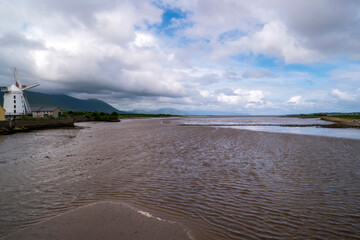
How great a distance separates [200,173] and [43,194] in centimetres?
720

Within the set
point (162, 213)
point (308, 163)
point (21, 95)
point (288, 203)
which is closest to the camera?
point (162, 213)

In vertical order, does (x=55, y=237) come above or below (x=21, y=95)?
below

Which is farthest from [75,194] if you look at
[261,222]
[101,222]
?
[261,222]

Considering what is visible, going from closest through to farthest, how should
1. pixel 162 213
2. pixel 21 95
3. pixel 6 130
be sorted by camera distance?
pixel 162 213
pixel 6 130
pixel 21 95

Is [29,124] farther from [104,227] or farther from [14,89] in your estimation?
[14,89]

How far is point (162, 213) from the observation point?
5930mm

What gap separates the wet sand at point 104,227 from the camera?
461cm

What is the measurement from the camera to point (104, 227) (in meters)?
4.97

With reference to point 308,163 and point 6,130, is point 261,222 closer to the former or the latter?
point 308,163

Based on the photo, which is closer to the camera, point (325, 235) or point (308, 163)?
point (325, 235)

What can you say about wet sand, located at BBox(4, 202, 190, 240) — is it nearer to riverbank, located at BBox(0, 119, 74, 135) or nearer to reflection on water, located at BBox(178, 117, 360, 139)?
reflection on water, located at BBox(178, 117, 360, 139)

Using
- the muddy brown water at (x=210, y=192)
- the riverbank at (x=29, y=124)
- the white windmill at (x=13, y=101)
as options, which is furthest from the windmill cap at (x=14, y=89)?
the muddy brown water at (x=210, y=192)

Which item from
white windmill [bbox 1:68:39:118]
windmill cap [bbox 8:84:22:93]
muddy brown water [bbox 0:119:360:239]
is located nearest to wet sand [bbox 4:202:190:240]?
muddy brown water [bbox 0:119:360:239]

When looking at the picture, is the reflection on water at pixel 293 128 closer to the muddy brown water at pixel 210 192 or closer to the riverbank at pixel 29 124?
the muddy brown water at pixel 210 192
